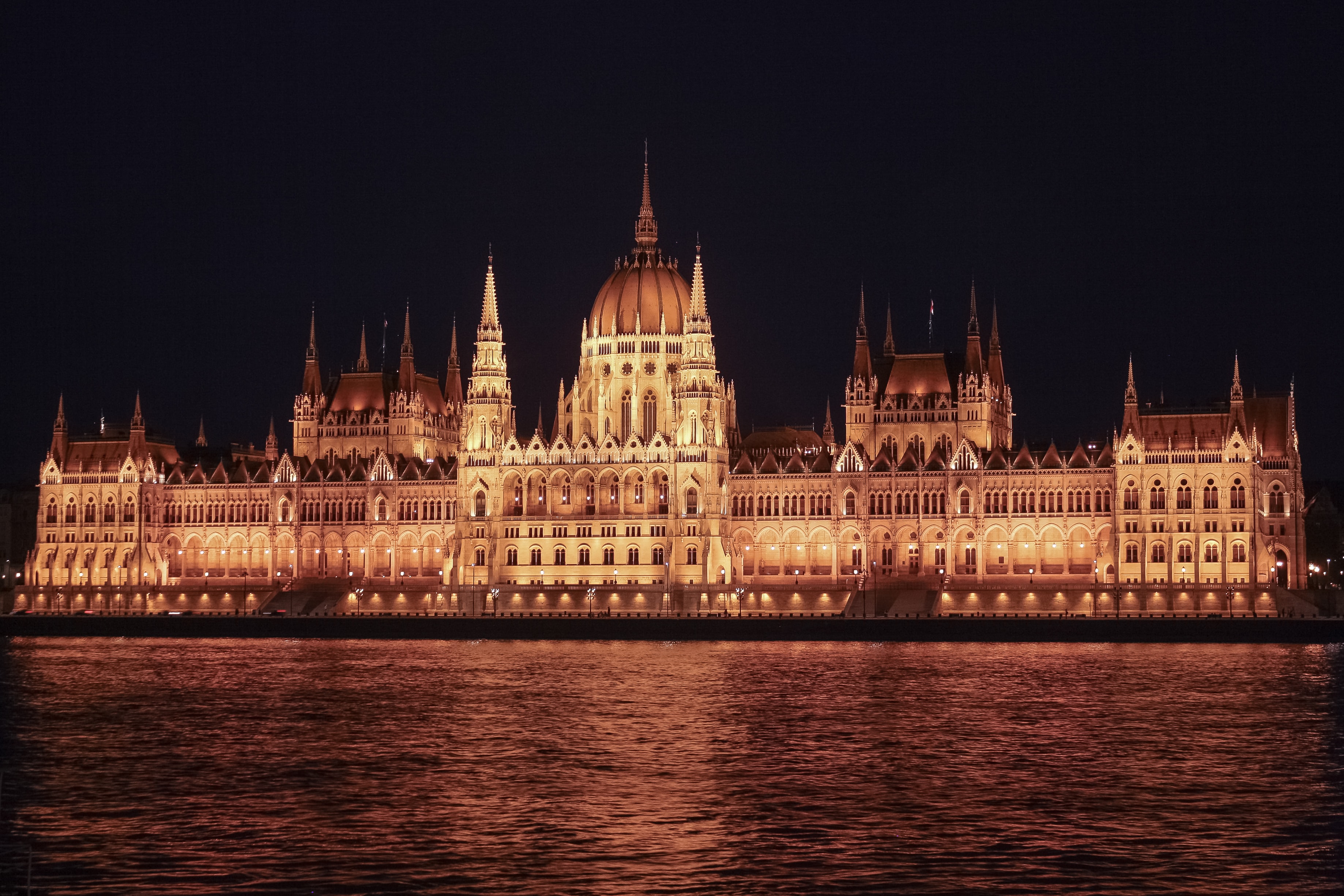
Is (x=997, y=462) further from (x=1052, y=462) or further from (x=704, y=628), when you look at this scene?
(x=704, y=628)

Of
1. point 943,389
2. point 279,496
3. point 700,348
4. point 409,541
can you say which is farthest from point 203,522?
point 943,389

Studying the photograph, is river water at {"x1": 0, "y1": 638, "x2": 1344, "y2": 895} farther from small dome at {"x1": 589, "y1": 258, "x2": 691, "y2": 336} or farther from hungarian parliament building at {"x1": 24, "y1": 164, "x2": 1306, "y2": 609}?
small dome at {"x1": 589, "y1": 258, "x2": 691, "y2": 336}

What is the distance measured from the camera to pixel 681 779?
51.6 meters

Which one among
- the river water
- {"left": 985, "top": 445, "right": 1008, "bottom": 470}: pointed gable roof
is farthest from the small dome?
the river water

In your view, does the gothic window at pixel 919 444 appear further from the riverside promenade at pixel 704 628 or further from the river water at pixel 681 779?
the river water at pixel 681 779

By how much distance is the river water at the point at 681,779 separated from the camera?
128 ft

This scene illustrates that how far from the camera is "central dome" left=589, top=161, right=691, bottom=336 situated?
138625 millimetres

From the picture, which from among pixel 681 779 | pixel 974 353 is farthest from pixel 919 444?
pixel 681 779

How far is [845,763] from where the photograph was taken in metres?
55.5

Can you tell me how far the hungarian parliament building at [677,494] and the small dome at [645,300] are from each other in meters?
0.19

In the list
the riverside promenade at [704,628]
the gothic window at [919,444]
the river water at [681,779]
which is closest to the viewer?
the river water at [681,779]

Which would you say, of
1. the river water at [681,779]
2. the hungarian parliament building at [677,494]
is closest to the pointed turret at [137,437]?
the hungarian parliament building at [677,494]

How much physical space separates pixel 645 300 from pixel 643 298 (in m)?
0.22

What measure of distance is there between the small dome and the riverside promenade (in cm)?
2576
